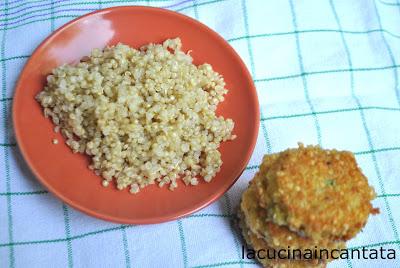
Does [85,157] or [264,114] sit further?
[264,114]

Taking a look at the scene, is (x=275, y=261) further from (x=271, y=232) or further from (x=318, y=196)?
(x=318, y=196)

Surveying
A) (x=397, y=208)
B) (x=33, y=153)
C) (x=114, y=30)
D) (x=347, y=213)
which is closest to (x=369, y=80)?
(x=397, y=208)

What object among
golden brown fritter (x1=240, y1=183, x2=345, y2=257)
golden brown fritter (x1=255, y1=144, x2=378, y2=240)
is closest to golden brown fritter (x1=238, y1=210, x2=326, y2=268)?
golden brown fritter (x1=240, y1=183, x2=345, y2=257)

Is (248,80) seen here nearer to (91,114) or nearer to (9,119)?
(91,114)

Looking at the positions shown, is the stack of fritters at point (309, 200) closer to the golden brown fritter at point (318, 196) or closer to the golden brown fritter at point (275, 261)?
the golden brown fritter at point (318, 196)

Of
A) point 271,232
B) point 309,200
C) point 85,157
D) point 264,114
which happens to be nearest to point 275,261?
point 271,232

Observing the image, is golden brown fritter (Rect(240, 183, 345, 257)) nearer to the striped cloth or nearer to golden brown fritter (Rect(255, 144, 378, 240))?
golden brown fritter (Rect(255, 144, 378, 240))

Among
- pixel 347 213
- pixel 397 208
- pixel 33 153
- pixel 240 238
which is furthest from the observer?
pixel 397 208
